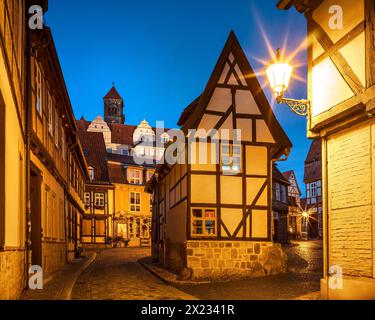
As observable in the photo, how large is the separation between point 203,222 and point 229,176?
6.39 ft

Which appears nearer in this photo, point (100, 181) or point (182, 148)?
point (182, 148)

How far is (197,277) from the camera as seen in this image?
594 inches

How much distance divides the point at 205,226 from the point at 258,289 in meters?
3.78

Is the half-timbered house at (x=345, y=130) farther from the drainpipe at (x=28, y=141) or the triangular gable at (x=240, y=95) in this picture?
the triangular gable at (x=240, y=95)

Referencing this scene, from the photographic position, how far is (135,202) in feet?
161

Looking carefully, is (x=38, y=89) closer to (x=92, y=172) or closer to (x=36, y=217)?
(x=36, y=217)

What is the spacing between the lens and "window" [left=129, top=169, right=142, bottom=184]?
49878mm

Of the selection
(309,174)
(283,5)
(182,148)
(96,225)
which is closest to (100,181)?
(96,225)

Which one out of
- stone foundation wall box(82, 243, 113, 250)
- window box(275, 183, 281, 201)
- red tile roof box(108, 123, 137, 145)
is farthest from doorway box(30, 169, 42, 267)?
red tile roof box(108, 123, 137, 145)

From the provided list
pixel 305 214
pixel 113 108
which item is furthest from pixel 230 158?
pixel 113 108

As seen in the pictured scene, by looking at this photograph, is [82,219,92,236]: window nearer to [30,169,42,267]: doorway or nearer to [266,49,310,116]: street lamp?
[30,169,42,267]: doorway

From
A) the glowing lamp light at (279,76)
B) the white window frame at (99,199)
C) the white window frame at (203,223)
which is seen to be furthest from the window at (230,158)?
the white window frame at (99,199)

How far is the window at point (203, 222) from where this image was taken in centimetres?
1566

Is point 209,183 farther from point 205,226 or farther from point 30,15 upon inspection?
point 30,15
